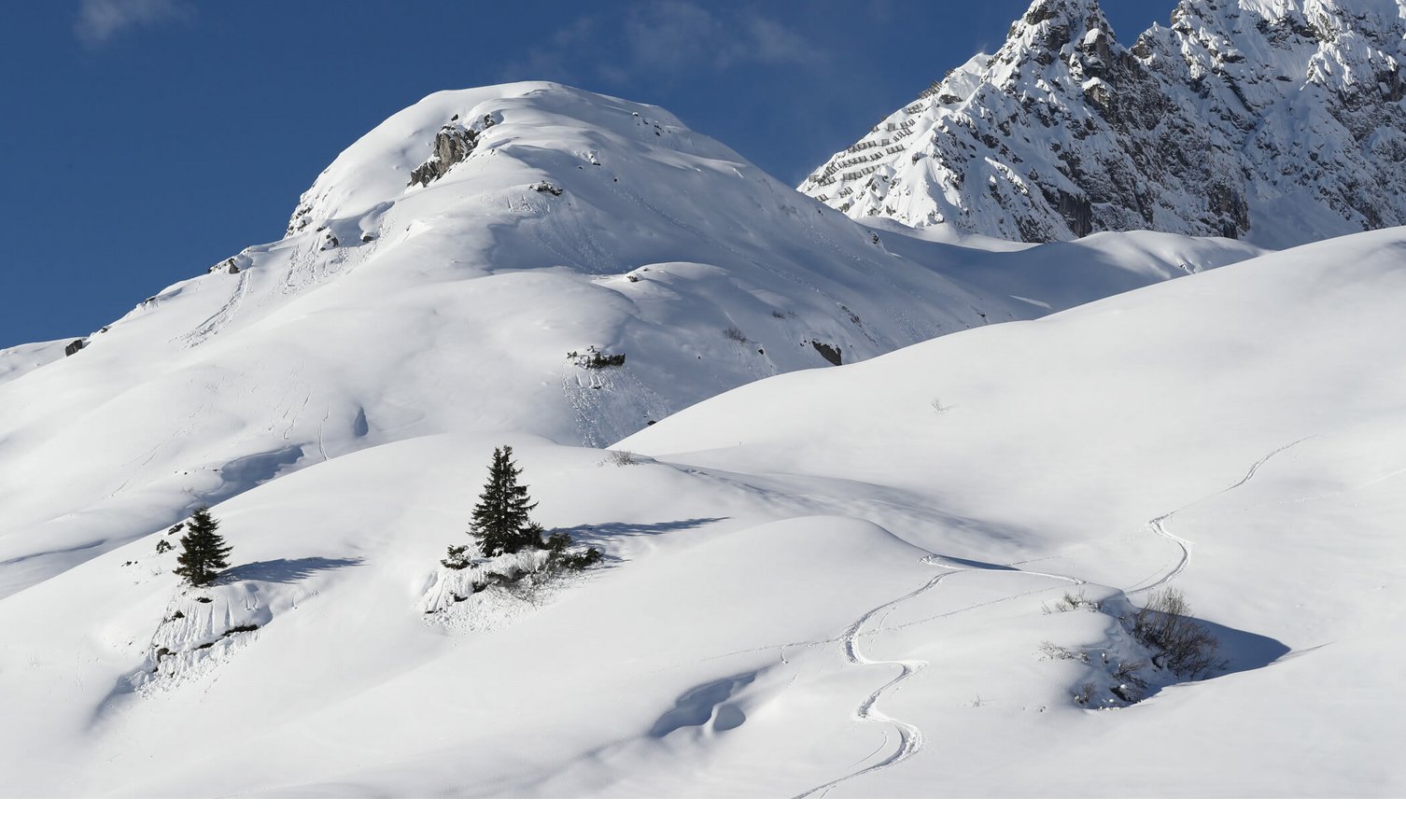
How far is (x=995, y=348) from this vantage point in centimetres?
3219

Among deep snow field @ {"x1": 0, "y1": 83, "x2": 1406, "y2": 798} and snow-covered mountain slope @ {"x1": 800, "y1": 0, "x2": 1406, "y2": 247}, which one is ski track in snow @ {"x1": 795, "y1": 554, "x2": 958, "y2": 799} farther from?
snow-covered mountain slope @ {"x1": 800, "y1": 0, "x2": 1406, "y2": 247}

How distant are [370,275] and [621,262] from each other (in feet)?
48.6

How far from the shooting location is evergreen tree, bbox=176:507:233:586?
19172 mm

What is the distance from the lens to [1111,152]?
548 feet

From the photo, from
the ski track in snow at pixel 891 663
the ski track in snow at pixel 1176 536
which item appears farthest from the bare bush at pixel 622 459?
the ski track in snow at pixel 1176 536

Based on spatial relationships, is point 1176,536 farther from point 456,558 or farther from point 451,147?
point 451,147

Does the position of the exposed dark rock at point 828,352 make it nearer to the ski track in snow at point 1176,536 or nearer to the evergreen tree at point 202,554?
the ski track in snow at point 1176,536

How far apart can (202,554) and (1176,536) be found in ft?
61.6

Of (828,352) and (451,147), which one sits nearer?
(828,352)

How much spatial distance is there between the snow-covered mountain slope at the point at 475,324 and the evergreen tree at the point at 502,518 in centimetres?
1863

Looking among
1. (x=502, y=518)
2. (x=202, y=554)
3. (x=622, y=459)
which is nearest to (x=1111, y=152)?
(x=622, y=459)

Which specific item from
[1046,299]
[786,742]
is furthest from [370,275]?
[1046,299]

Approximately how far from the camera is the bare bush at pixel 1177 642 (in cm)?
1334

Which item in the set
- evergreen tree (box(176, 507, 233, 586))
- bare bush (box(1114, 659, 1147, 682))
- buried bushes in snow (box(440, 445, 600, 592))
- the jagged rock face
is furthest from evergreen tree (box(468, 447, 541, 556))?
the jagged rock face
